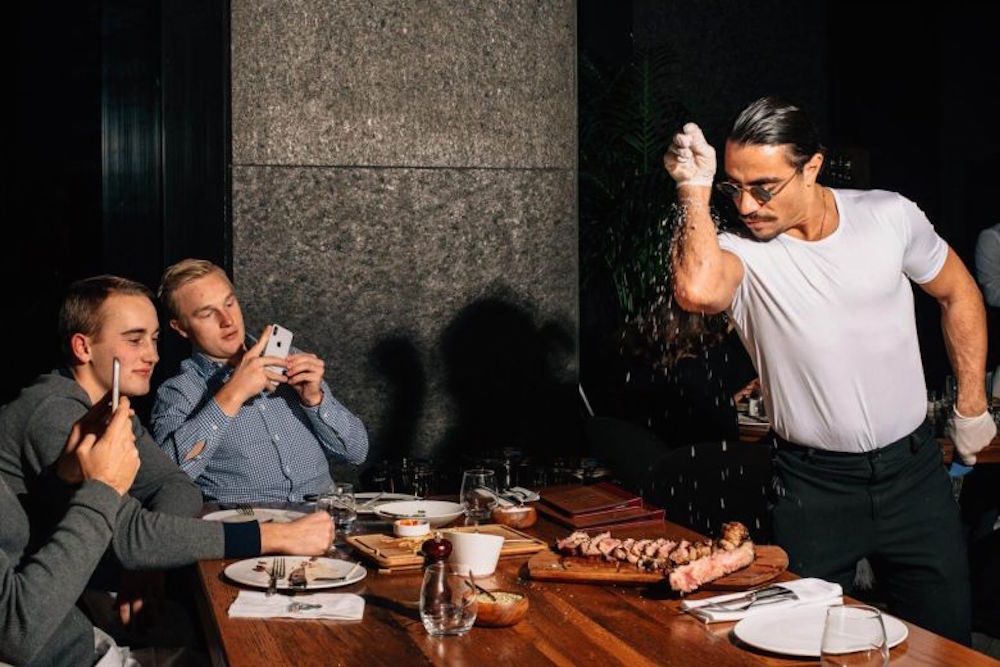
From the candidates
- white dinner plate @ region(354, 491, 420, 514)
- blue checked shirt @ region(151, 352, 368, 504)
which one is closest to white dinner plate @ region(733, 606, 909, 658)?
white dinner plate @ region(354, 491, 420, 514)

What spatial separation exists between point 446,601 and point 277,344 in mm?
1637

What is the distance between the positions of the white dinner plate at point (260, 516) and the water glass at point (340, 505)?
0.50 ft

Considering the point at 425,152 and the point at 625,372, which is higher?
the point at 425,152

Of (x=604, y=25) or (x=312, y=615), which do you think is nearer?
(x=312, y=615)

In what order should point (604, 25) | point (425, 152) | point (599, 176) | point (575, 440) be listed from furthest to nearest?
point (604, 25) → point (599, 176) → point (575, 440) → point (425, 152)

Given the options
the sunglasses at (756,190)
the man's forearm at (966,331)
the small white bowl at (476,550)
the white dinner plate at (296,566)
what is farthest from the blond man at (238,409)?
the man's forearm at (966,331)

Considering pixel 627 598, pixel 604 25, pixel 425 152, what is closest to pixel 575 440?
pixel 425 152

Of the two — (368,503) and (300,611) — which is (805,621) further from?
(368,503)

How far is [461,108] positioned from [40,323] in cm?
330

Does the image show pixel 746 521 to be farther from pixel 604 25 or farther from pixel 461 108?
pixel 604 25

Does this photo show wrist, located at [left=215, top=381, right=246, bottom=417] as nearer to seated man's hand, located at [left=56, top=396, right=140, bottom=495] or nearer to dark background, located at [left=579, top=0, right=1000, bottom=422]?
seated man's hand, located at [left=56, top=396, right=140, bottom=495]

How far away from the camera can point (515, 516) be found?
9.31 ft

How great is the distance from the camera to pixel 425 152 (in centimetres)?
429

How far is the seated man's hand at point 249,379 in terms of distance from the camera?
3.42 metres
